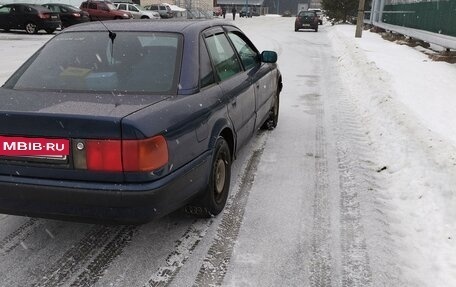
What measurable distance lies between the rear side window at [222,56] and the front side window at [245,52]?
0.22m

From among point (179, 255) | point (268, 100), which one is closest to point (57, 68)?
point (179, 255)

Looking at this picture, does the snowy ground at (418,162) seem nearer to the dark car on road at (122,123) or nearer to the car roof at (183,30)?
the dark car on road at (122,123)

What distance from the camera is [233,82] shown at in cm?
405

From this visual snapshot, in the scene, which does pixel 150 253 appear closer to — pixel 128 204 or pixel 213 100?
pixel 128 204

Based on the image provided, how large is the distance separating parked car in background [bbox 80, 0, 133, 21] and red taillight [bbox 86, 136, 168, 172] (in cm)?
2680

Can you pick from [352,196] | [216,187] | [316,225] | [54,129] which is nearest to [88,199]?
[54,129]

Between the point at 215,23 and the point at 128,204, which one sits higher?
the point at 215,23

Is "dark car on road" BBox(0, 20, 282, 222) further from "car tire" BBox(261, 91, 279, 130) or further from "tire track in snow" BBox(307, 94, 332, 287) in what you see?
"car tire" BBox(261, 91, 279, 130)

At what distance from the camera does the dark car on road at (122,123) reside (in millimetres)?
2562

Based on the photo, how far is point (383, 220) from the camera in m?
3.61

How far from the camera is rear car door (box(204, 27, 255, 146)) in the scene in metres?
3.81

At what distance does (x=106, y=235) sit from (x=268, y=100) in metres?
2.98

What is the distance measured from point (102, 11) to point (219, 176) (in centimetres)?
2755

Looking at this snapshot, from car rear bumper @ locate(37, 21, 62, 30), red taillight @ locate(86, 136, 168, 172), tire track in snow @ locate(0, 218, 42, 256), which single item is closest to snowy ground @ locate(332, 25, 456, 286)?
red taillight @ locate(86, 136, 168, 172)
